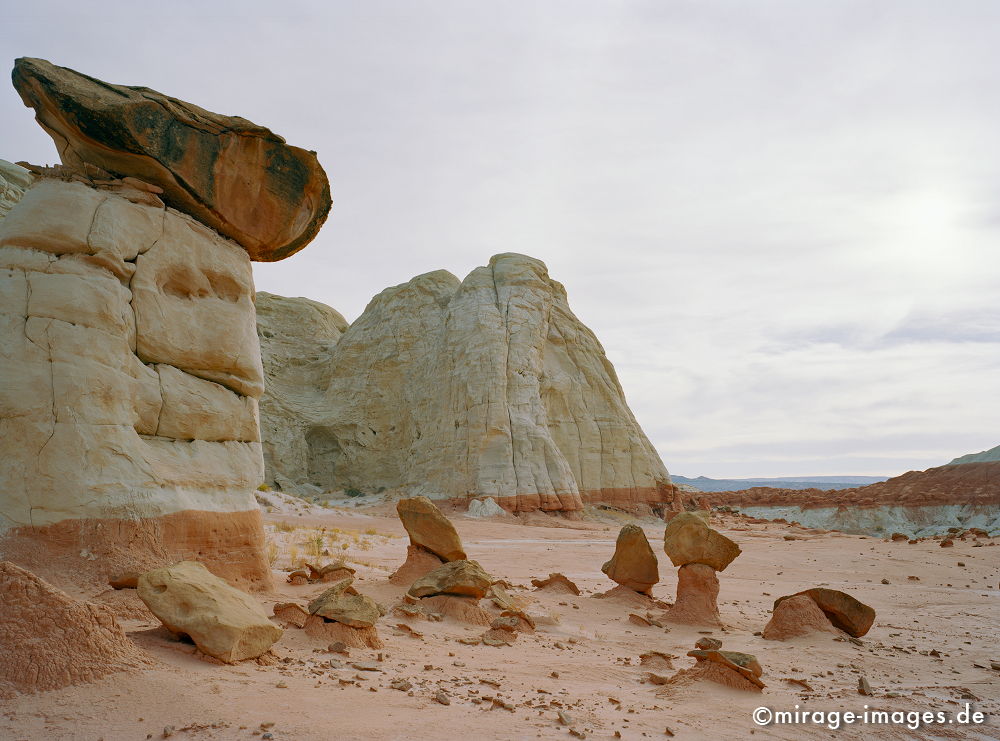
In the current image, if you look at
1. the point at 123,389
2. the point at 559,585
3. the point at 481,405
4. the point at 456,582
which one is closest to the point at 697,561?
the point at 559,585

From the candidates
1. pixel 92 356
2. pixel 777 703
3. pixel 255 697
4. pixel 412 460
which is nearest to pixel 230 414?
pixel 92 356

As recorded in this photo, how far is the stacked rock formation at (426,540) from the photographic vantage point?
30.7 feet

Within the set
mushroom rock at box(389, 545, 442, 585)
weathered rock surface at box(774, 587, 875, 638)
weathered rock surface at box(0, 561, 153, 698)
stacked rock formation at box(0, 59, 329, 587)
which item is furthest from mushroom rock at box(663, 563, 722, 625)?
weathered rock surface at box(0, 561, 153, 698)

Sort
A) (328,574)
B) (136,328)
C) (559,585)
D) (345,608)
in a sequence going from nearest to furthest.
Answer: (345,608) < (136,328) < (328,574) < (559,585)

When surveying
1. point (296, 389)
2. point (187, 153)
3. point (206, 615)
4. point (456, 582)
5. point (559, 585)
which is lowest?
point (559, 585)

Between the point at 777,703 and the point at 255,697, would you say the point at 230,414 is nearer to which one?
the point at 255,697

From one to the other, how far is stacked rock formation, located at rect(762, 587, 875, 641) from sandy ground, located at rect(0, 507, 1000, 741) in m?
0.18

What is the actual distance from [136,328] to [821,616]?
8235 mm

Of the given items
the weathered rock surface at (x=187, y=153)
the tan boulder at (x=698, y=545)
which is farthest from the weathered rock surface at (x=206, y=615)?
the tan boulder at (x=698, y=545)

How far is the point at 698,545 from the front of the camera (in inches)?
347

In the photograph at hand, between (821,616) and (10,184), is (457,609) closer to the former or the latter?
(821,616)

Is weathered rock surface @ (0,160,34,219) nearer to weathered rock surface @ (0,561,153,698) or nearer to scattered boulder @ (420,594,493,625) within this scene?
scattered boulder @ (420,594,493,625)

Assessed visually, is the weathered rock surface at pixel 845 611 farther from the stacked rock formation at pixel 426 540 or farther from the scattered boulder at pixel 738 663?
the stacked rock formation at pixel 426 540

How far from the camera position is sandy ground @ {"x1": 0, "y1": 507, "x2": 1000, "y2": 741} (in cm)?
372
